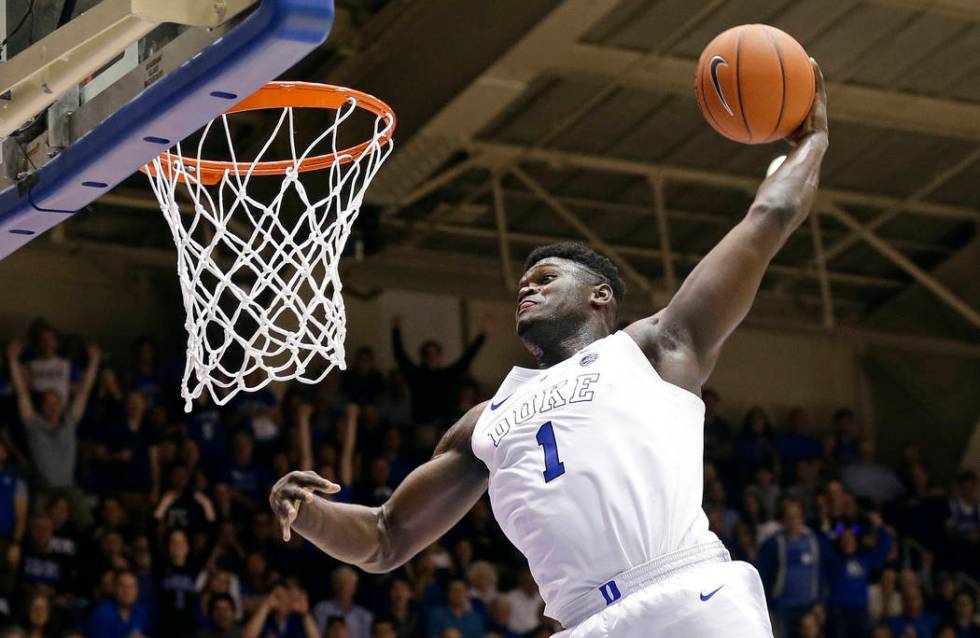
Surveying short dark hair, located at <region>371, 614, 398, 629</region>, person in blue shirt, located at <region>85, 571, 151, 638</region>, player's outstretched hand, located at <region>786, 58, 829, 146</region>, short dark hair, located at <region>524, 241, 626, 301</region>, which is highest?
player's outstretched hand, located at <region>786, 58, 829, 146</region>

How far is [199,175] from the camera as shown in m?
5.06

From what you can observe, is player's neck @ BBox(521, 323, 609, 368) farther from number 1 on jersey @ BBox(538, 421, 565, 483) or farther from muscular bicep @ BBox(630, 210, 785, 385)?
number 1 on jersey @ BBox(538, 421, 565, 483)

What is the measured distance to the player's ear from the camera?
457cm

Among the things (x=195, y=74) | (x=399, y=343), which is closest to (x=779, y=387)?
(x=399, y=343)

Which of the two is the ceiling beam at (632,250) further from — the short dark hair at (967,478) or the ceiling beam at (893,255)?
the short dark hair at (967,478)

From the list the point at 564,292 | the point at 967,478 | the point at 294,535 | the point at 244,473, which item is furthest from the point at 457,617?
the point at 564,292

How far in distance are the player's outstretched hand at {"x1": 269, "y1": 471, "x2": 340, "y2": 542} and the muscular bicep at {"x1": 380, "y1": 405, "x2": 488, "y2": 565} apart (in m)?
0.30

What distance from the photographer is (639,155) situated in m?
14.2

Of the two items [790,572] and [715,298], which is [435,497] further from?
[790,572]

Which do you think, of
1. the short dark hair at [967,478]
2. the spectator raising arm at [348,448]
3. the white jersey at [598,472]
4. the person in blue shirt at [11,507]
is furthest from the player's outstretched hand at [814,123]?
the short dark hair at [967,478]

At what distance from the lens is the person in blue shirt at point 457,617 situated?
10.8 m

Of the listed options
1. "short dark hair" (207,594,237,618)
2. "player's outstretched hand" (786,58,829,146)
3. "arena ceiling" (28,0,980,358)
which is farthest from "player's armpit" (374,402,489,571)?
"arena ceiling" (28,0,980,358)

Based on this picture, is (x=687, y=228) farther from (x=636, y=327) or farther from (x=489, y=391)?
(x=636, y=327)

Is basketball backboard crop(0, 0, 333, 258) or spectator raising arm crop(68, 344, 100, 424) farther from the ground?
basketball backboard crop(0, 0, 333, 258)
